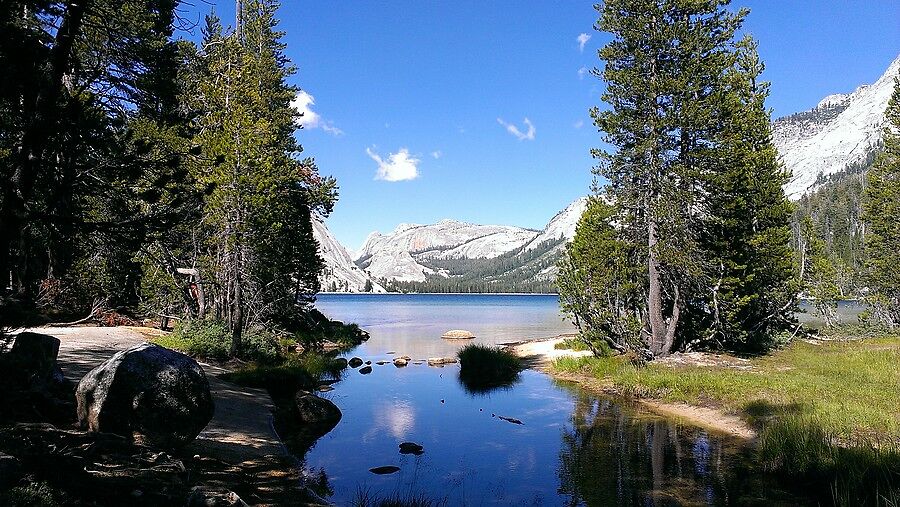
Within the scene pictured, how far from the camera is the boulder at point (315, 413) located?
50.7 feet

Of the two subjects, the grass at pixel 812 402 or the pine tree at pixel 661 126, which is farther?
the pine tree at pixel 661 126

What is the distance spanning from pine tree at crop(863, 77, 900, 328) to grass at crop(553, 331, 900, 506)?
20.6 feet

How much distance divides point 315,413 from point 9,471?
10476 mm

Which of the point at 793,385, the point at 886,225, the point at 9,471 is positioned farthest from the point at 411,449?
the point at 886,225

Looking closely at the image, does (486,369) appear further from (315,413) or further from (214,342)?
(214,342)

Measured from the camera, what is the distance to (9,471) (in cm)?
570

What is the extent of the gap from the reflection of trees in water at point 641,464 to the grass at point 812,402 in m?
1.31

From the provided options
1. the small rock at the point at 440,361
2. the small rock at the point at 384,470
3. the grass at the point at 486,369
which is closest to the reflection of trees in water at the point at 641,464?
the small rock at the point at 384,470

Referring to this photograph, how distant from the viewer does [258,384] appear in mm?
18797

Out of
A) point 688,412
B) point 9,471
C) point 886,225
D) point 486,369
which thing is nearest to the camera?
point 9,471

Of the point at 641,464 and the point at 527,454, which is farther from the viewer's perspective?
the point at 527,454

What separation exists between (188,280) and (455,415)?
17.2m

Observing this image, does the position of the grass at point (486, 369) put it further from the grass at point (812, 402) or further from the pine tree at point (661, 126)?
the pine tree at point (661, 126)

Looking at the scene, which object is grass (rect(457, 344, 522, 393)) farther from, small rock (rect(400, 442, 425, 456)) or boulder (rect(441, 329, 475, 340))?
boulder (rect(441, 329, 475, 340))
